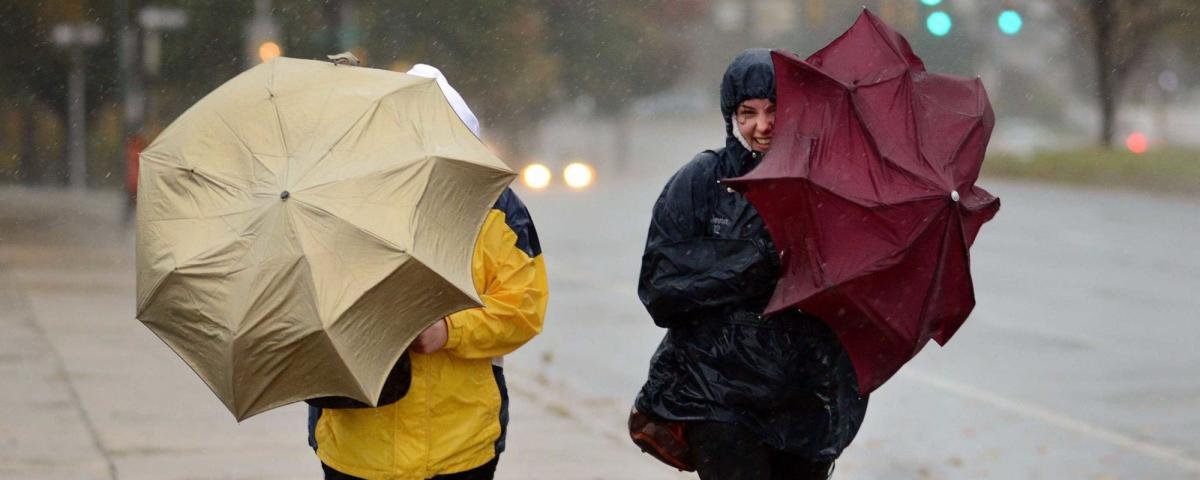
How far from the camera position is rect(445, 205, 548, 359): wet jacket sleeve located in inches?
155

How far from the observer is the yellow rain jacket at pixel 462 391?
13.0 feet

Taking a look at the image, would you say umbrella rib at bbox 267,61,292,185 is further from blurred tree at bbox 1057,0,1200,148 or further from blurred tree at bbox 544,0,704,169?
blurred tree at bbox 544,0,704,169

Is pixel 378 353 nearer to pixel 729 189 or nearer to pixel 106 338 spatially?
pixel 729 189

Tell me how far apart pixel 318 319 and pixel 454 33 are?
3542 cm

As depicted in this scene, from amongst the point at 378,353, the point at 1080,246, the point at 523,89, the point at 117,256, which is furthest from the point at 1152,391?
the point at 523,89

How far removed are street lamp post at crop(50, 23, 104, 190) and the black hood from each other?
24495 mm

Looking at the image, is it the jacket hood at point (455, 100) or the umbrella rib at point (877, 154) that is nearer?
the umbrella rib at point (877, 154)

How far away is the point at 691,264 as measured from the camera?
13.3 ft

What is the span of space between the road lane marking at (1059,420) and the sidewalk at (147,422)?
2423mm

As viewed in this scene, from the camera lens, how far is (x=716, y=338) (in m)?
4.11

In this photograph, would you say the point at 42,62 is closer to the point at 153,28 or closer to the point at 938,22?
the point at 153,28

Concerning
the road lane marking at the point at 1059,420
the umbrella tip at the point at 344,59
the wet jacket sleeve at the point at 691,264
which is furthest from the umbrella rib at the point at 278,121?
the road lane marking at the point at 1059,420

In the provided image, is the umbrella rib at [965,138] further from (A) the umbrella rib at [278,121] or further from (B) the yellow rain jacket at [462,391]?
(A) the umbrella rib at [278,121]

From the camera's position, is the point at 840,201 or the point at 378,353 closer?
the point at 378,353
